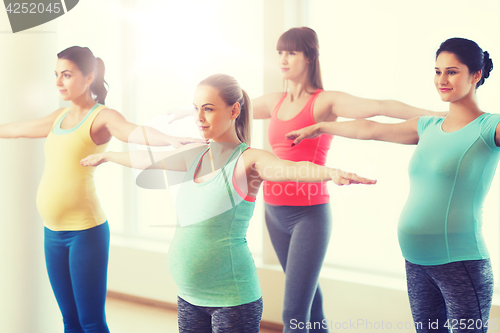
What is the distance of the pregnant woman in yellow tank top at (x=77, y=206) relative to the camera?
1579 millimetres

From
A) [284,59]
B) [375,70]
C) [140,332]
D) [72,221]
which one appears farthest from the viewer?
[140,332]

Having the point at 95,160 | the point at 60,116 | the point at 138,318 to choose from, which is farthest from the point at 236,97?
the point at 138,318

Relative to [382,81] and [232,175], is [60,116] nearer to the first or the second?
[232,175]

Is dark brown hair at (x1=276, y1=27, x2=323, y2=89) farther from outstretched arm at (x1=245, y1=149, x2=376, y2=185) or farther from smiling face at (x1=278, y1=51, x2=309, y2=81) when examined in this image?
outstretched arm at (x1=245, y1=149, x2=376, y2=185)

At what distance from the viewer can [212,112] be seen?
118cm

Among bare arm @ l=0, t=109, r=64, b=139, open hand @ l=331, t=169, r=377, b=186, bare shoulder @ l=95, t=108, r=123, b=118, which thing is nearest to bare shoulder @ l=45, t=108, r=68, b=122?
bare arm @ l=0, t=109, r=64, b=139

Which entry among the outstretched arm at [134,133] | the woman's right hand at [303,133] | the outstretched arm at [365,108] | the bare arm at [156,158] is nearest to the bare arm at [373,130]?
the woman's right hand at [303,133]

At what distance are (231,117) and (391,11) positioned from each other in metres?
1.33

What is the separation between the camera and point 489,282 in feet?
3.99

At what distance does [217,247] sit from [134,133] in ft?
2.00

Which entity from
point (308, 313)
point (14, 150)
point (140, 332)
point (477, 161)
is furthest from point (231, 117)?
point (140, 332)

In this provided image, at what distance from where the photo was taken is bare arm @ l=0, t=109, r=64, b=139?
67.9 inches

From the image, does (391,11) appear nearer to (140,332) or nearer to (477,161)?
(477,161)

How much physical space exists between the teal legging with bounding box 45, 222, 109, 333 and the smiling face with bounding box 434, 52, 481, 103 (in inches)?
53.0
